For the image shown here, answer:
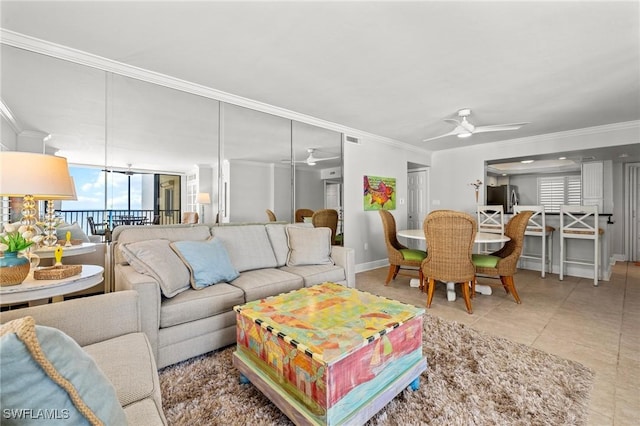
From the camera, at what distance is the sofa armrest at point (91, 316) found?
124 centimetres

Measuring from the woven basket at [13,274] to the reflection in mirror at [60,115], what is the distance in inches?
51.1

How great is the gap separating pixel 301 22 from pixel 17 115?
2.40 metres

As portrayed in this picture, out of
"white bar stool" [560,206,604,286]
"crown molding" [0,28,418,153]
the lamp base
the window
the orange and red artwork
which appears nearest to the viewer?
the lamp base

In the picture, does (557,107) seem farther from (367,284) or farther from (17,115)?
(17,115)

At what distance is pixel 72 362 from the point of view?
0.62 metres

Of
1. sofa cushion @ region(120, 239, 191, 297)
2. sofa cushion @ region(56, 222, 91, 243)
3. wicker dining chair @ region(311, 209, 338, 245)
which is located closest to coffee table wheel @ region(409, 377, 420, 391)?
sofa cushion @ region(120, 239, 191, 297)

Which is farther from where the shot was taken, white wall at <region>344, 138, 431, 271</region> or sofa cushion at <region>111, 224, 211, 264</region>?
white wall at <region>344, 138, 431, 271</region>

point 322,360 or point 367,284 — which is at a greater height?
point 322,360

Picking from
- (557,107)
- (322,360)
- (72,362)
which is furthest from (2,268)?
(557,107)

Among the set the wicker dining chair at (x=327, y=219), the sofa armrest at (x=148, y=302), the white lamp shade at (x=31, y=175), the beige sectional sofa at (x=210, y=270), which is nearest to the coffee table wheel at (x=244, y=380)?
the beige sectional sofa at (x=210, y=270)

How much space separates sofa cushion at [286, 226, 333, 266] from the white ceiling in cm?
158

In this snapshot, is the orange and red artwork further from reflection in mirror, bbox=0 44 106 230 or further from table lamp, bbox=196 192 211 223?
reflection in mirror, bbox=0 44 106 230

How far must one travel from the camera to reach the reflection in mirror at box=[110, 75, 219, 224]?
8.75 ft

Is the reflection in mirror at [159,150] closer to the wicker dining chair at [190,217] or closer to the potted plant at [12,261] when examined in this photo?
the wicker dining chair at [190,217]
